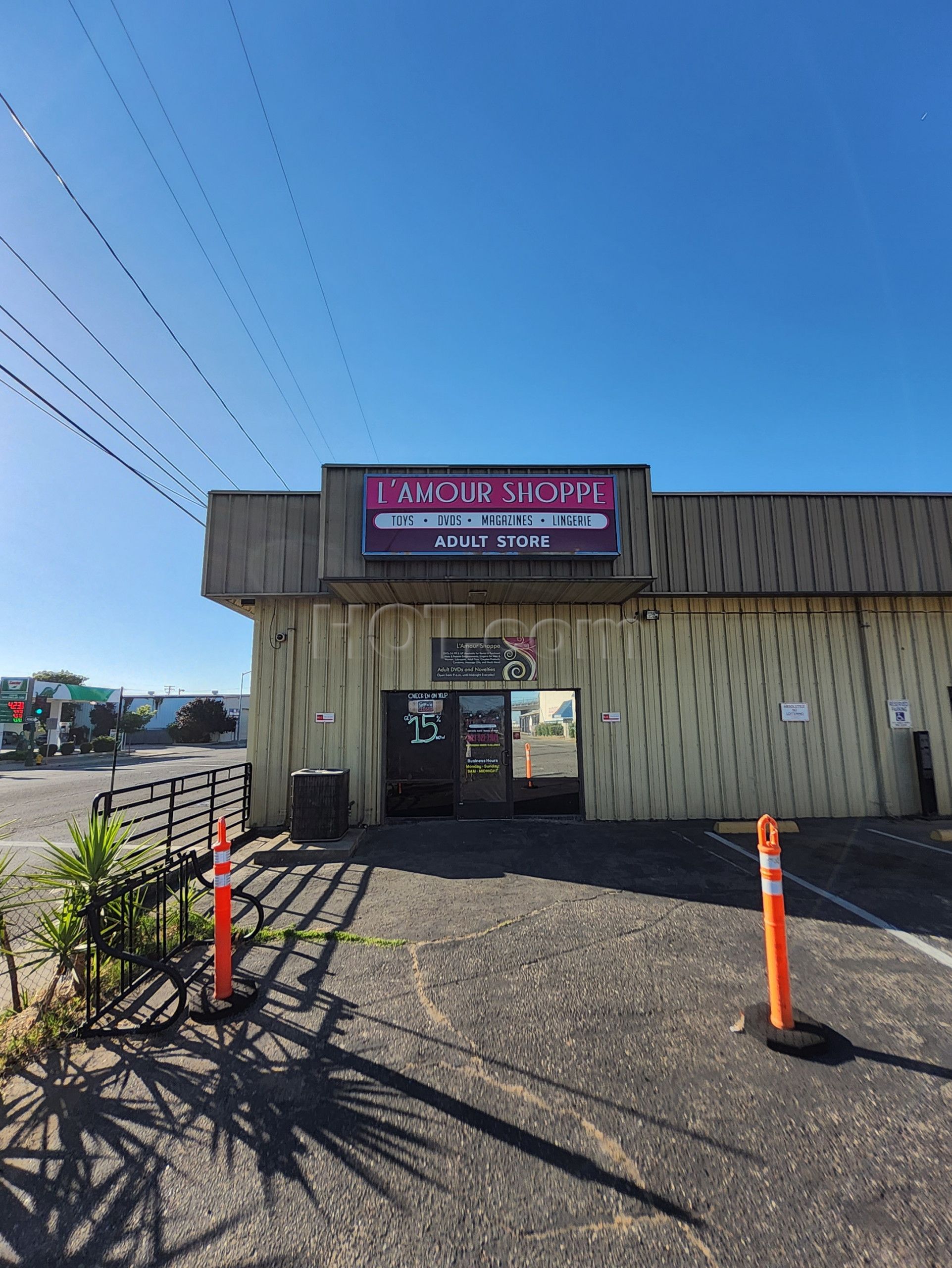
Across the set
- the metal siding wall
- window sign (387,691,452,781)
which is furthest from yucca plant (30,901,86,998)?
the metal siding wall

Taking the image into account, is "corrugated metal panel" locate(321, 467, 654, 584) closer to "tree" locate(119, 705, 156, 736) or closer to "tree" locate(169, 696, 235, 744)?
"tree" locate(119, 705, 156, 736)

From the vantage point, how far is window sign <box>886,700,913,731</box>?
10.1 m

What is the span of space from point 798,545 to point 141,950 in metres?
10.8

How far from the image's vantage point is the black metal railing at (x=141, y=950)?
11.7 feet

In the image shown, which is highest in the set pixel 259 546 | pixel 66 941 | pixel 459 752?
pixel 259 546

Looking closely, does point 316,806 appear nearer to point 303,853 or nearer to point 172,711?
point 303,853

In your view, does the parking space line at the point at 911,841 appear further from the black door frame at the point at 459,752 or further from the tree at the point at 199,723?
the tree at the point at 199,723

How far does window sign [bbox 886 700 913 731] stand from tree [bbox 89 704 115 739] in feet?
187

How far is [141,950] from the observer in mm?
4492

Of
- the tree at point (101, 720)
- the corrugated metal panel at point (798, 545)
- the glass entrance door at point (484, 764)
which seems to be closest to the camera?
the corrugated metal panel at point (798, 545)

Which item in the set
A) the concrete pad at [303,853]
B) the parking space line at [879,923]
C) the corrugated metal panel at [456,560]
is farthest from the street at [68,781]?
the parking space line at [879,923]

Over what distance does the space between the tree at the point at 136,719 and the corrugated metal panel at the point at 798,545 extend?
1921 inches

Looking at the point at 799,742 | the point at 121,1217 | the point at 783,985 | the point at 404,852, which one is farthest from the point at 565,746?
the point at 121,1217

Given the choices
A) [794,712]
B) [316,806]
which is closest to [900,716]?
[794,712]
